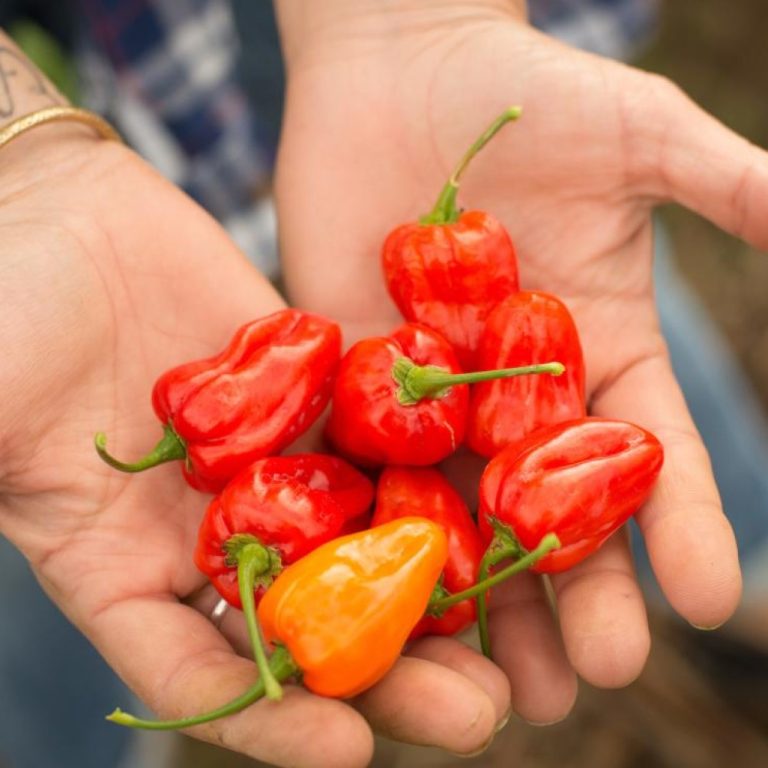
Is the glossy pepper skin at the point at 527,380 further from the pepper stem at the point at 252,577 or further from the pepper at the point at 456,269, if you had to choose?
the pepper stem at the point at 252,577

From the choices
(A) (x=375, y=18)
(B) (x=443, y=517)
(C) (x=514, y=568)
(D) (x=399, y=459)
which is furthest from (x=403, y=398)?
(A) (x=375, y=18)

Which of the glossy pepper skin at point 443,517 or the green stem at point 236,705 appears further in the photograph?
the glossy pepper skin at point 443,517

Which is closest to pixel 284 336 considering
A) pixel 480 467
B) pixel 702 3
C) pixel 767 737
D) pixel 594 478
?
pixel 480 467

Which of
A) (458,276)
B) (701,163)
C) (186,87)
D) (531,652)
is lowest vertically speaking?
(531,652)

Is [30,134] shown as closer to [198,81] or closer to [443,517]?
[198,81]

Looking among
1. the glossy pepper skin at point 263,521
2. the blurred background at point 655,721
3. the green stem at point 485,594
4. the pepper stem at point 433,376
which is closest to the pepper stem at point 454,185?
the pepper stem at point 433,376

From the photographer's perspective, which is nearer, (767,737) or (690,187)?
(690,187)

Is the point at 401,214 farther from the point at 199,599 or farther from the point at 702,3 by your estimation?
the point at 702,3
